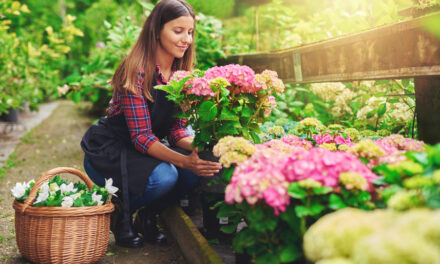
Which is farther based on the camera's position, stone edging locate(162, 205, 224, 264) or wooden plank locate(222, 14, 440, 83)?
stone edging locate(162, 205, 224, 264)

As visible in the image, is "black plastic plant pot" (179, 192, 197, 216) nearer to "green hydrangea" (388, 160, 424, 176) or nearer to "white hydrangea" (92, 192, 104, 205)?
"white hydrangea" (92, 192, 104, 205)

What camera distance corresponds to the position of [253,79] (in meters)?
1.96

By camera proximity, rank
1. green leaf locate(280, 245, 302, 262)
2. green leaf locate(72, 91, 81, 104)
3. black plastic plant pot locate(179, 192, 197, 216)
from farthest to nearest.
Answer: green leaf locate(72, 91, 81, 104)
black plastic plant pot locate(179, 192, 197, 216)
green leaf locate(280, 245, 302, 262)

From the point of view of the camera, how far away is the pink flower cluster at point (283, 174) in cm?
131

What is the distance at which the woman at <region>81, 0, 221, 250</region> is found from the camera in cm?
239

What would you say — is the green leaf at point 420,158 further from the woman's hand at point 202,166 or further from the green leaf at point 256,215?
the woman's hand at point 202,166

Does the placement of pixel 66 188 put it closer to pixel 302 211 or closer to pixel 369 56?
pixel 302 211

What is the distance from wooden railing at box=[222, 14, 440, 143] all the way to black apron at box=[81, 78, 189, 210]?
94cm

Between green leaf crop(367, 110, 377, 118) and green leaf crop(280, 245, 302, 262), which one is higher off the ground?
green leaf crop(367, 110, 377, 118)

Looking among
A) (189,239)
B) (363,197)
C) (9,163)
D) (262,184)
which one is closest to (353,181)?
(363,197)

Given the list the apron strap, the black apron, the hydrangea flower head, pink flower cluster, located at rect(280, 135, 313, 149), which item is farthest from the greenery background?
the hydrangea flower head

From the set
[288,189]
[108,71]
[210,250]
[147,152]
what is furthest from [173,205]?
[108,71]

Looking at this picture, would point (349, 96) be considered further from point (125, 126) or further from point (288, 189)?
point (288, 189)

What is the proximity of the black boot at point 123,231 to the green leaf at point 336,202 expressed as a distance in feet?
4.95
